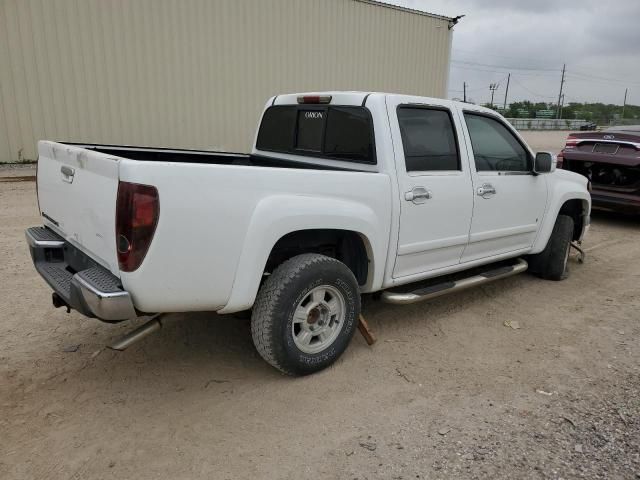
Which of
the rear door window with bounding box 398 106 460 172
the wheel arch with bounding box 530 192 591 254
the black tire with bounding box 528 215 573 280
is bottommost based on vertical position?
the black tire with bounding box 528 215 573 280

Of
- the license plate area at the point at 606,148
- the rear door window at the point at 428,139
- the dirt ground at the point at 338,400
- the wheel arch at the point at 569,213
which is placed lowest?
the dirt ground at the point at 338,400

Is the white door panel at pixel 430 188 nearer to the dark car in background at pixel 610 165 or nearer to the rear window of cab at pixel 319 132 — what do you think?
the rear window of cab at pixel 319 132

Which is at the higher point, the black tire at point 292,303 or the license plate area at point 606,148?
the license plate area at point 606,148

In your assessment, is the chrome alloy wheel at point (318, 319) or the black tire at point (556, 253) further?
the black tire at point (556, 253)

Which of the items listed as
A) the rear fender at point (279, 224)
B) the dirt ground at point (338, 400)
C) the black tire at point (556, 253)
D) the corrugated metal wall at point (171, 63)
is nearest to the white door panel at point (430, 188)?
the rear fender at point (279, 224)

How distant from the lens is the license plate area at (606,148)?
796 centimetres

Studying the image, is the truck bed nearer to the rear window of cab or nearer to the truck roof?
the rear window of cab

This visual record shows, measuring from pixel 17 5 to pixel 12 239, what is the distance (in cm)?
665

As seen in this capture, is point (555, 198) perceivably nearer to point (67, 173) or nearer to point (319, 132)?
point (319, 132)

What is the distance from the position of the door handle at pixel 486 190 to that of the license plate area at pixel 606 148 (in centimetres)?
487

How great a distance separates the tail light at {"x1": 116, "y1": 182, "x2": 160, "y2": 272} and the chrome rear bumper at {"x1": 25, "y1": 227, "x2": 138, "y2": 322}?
0.17 meters

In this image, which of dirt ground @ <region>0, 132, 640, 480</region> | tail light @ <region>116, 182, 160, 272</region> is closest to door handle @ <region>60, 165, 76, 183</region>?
tail light @ <region>116, 182, 160, 272</region>

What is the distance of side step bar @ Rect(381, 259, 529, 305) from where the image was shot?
3.80 meters

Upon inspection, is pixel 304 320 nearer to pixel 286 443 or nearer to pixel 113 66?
pixel 286 443
